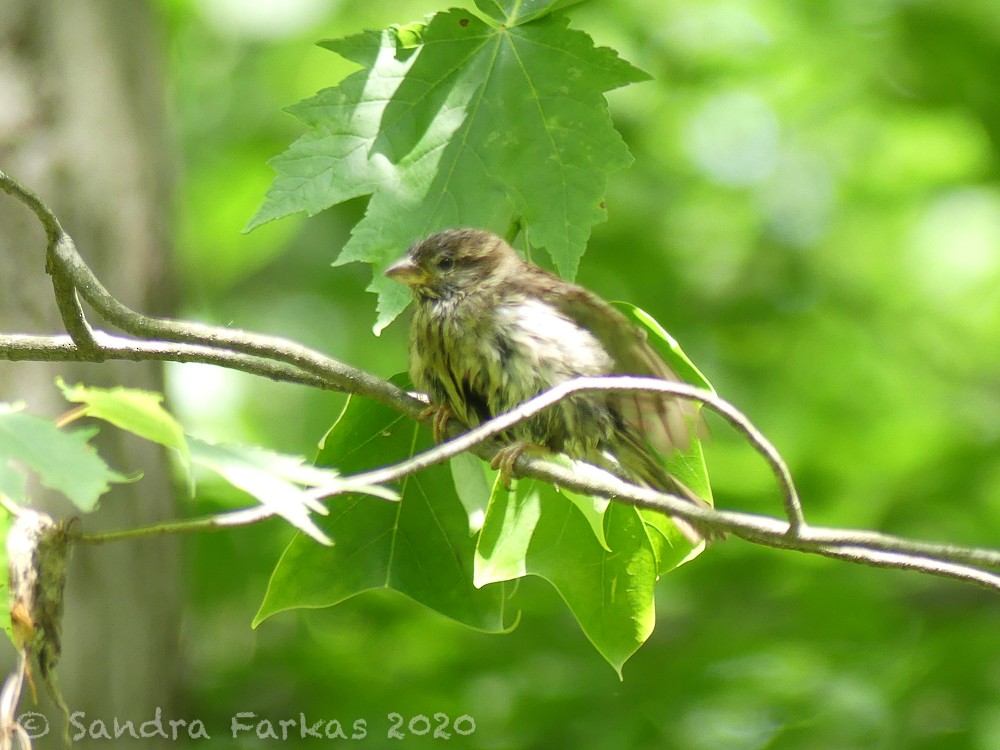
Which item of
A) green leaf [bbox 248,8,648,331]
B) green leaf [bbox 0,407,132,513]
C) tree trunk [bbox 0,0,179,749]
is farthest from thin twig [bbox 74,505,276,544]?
tree trunk [bbox 0,0,179,749]

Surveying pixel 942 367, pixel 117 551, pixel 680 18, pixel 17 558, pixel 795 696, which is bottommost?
pixel 942 367

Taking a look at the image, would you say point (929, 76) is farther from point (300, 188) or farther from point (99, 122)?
point (300, 188)

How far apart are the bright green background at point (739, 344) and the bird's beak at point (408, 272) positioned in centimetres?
233

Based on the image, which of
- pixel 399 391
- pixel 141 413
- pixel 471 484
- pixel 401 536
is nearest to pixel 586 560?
pixel 471 484

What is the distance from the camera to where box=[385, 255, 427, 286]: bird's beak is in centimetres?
384

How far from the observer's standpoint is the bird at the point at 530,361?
364 cm

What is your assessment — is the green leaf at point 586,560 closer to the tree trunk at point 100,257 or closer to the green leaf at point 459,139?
the green leaf at point 459,139

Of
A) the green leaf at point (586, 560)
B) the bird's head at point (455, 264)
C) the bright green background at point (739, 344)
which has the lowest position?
the bright green background at point (739, 344)

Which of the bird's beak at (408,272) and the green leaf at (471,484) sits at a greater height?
the bird's beak at (408,272)

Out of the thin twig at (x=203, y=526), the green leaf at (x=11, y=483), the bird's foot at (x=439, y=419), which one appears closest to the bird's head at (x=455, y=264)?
the bird's foot at (x=439, y=419)

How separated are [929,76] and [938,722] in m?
4.39

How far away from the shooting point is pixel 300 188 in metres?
2.97

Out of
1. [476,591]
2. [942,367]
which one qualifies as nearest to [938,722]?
Answer: [476,591]

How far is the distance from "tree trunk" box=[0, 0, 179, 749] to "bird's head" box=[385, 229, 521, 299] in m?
1.71
